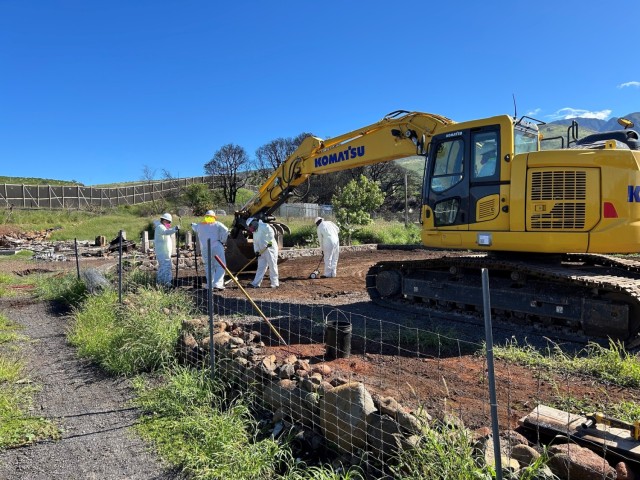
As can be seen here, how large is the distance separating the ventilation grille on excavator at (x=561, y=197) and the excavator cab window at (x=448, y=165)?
119 cm

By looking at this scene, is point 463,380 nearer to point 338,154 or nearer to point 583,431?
point 583,431

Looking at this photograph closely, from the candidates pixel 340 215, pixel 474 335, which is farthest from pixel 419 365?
pixel 340 215

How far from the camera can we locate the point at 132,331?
6.56 meters

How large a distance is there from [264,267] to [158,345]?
5485mm

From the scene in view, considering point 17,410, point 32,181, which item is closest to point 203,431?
point 17,410

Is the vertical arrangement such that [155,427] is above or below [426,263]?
below

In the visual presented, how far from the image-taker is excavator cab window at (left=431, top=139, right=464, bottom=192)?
7809 millimetres

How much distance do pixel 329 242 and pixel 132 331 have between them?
6.98 m

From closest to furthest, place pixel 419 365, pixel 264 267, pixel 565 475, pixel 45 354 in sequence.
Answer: pixel 565 475
pixel 419 365
pixel 45 354
pixel 264 267

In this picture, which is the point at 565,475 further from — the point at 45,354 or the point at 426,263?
the point at 45,354

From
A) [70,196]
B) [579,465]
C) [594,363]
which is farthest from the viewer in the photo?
[70,196]

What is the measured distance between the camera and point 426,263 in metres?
8.92

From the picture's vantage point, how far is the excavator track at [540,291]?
655cm

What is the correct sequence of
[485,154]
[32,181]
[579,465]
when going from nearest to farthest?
[579,465] < [485,154] < [32,181]
